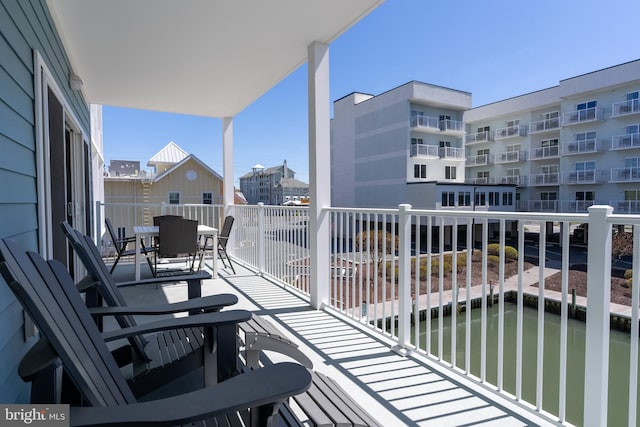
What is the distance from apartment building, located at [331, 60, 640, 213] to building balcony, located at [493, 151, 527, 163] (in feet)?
0.27

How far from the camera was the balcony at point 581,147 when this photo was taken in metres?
24.3

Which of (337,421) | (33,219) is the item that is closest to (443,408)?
(337,421)

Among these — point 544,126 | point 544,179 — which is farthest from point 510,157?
point 544,126

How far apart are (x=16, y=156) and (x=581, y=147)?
3090 cm

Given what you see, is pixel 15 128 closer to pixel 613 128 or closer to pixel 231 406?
pixel 231 406

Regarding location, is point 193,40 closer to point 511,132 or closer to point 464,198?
point 464,198

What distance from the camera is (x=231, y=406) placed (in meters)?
0.76

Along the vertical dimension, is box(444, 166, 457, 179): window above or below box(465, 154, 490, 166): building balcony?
below

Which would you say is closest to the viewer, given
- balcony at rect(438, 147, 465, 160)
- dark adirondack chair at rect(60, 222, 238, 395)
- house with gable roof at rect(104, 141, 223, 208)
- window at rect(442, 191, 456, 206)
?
dark adirondack chair at rect(60, 222, 238, 395)

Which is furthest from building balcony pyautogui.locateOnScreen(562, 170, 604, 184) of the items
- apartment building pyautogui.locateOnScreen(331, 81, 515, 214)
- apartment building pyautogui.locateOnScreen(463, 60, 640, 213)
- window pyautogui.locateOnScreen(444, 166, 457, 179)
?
window pyautogui.locateOnScreen(444, 166, 457, 179)

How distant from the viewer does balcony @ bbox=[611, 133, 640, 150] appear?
22.8m

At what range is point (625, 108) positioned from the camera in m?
22.8

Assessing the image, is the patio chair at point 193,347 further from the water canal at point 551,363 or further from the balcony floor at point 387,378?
the water canal at point 551,363

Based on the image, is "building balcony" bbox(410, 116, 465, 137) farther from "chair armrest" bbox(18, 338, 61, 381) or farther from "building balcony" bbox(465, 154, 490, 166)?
"chair armrest" bbox(18, 338, 61, 381)
